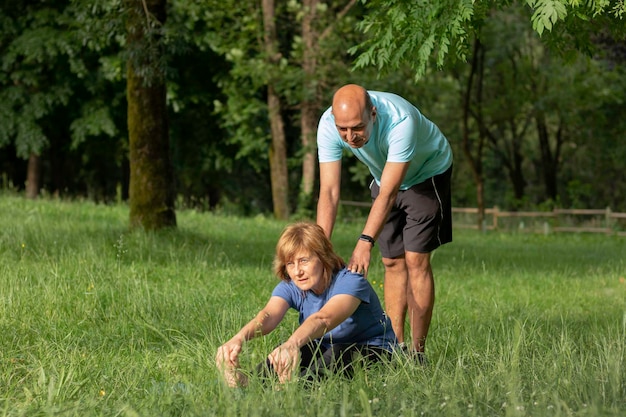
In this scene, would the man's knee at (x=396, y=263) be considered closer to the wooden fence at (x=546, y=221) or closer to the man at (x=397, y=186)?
the man at (x=397, y=186)

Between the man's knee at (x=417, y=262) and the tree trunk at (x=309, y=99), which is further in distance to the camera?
the tree trunk at (x=309, y=99)

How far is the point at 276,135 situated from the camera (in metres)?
26.3

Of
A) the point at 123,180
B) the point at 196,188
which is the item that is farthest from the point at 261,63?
the point at 123,180

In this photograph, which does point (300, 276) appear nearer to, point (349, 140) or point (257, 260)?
point (349, 140)

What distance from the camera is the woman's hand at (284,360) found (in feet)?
14.5

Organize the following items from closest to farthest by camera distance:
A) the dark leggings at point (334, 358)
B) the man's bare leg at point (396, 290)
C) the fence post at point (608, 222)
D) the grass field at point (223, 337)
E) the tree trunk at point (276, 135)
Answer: the grass field at point (223, 337), the dark leggings at point (334, 358), the man's bare leg at point (396, 290), the tree trunk at point (276, 135), the fence post at point (608, 222)

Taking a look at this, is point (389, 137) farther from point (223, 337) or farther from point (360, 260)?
point (223, 337)

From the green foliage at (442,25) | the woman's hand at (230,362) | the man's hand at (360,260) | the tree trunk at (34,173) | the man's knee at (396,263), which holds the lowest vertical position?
→ the woman's hand at (230,362)

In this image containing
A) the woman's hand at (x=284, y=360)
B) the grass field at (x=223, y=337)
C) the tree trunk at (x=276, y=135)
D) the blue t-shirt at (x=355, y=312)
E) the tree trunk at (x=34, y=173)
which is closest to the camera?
the grass field at (x=223, y=337)

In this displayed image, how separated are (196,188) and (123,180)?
3.20m

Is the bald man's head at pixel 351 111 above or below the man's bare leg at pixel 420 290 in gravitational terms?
above

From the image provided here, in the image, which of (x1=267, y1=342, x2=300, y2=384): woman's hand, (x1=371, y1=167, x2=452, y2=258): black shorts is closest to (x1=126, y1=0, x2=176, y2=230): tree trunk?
(x1=371, y1=167, x2=452, y2=258): black shorts

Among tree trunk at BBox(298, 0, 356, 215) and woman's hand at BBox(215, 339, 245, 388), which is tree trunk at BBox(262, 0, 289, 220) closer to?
tree trunk at BBox(298, 0, 356, 215)

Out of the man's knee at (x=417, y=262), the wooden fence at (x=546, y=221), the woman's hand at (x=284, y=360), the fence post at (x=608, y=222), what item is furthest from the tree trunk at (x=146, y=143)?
the fence post at (x=608, y=222)
